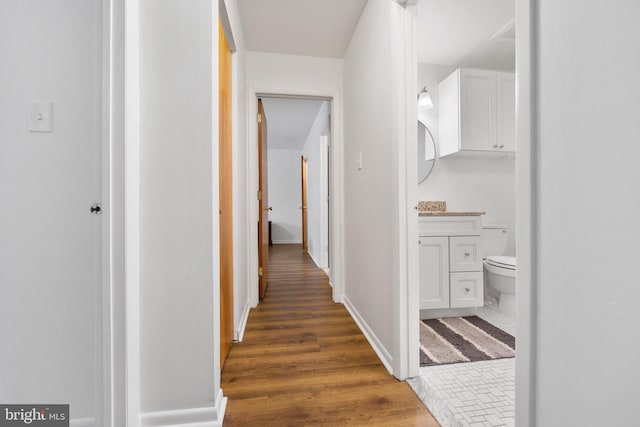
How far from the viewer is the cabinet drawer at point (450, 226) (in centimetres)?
224

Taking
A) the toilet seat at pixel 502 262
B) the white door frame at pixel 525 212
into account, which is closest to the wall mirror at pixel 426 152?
the toilet seat at pixel 502 262

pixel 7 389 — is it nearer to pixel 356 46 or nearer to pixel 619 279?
pixel 619 279

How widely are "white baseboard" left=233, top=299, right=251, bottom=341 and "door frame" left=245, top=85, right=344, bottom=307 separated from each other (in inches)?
6.2

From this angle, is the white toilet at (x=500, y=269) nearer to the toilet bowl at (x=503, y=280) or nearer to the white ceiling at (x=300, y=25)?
the toilet bowl at (x=503, y=280)

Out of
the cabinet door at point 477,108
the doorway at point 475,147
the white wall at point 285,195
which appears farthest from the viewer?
the white wall at point 285,195

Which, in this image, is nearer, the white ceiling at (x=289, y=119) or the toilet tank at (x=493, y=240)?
the toilet tank at (x=493, y=240)

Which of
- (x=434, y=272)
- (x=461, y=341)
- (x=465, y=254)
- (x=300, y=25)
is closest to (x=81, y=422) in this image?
(x=461, y=341)

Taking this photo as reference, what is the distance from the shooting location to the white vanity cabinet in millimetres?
2234

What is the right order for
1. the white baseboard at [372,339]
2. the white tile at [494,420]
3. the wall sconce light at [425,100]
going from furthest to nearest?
the wall sconce light at [425,100], the white baseboard at [372,339], the white tile at [494,420]

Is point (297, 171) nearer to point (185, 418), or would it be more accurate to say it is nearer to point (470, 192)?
point (470, 192)

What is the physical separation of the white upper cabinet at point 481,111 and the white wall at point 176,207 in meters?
2.22

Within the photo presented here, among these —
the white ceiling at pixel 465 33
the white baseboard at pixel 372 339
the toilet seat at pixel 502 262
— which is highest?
the white ceiling at pixel 465 33

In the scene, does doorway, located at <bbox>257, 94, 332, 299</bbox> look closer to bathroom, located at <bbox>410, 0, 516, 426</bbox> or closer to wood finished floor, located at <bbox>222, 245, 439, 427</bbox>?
wood finished floor, located at <bbox>222, 245, 439, 427</bbox>

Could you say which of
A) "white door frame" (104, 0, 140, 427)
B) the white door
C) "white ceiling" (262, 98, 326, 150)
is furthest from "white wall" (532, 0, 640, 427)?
"white ceiling" (262, 98, 326, 150)
